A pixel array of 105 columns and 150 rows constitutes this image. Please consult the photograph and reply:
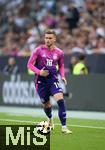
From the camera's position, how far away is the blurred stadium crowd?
25.7 m

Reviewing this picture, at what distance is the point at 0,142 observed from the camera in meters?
12.2

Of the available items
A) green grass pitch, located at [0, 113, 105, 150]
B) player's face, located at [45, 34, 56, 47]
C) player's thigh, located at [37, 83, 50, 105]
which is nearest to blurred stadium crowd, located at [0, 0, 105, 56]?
green grass pitch, located at [0, 113, 105, 150]

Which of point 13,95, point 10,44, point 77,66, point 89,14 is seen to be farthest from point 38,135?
A: point 10,44

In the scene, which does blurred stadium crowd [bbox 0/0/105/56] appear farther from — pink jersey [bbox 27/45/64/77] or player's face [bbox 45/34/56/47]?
player's face [bbox 45/34/56/47]

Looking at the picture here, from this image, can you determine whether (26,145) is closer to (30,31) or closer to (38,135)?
(38,135)

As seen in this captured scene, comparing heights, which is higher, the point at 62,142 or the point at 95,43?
the point at 95,43

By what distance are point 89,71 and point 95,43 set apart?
1173 mm

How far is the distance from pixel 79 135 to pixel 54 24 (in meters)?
14.7

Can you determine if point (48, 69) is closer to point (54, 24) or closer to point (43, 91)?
point (43, 91)

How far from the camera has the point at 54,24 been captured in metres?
28.4

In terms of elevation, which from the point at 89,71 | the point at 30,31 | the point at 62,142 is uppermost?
the point at 30,31

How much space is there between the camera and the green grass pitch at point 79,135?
474 inches

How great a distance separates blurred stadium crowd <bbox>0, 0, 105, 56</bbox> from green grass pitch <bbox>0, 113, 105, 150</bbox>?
697 cm

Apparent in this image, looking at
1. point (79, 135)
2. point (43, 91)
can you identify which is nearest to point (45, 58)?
point (43, 91)
